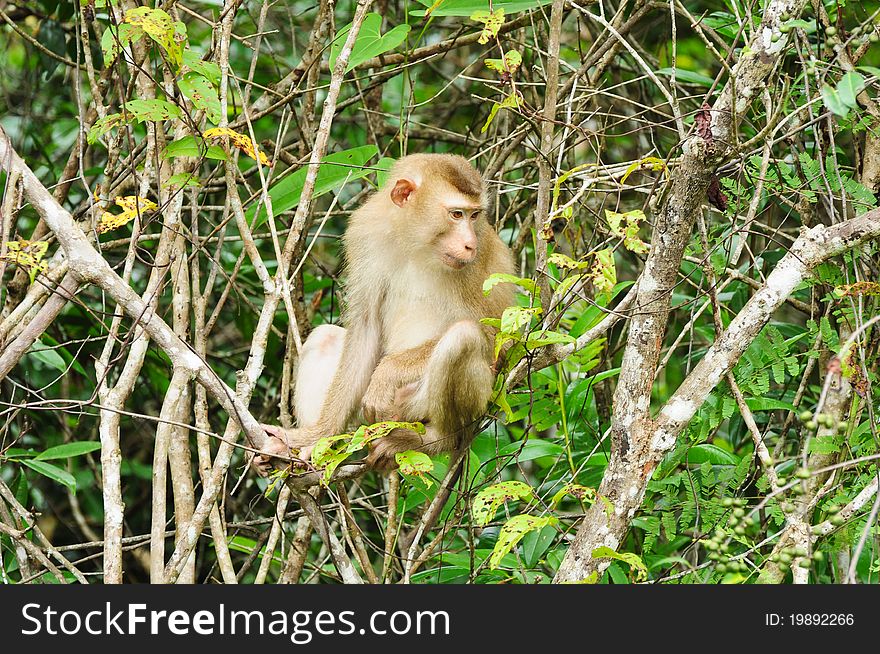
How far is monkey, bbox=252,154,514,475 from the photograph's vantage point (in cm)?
443

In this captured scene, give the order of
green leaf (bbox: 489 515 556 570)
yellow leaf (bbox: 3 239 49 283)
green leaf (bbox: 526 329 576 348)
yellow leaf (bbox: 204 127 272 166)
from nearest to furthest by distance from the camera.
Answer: green leaf (bbox: 489 515 556 570) → yellow leaf (bbox: 3 239 49 283) → green leaf (bbox: 526 329 576 348) → yellow leaf (bbox: 204 127 272 166)

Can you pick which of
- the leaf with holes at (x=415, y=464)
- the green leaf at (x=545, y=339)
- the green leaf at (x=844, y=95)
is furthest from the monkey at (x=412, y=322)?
the green leaf at (x=844, y=95)

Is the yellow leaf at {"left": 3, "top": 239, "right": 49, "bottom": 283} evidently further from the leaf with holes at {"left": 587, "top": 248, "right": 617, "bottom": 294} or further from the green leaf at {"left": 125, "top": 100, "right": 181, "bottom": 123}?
the leaf with holes at {"left": 587, "top": 248, "right": 617, "bottom": 294}

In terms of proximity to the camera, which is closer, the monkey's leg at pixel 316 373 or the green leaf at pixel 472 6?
the green leaf at pixel 472 6

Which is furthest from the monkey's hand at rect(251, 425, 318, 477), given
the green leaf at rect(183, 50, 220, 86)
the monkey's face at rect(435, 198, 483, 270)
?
the green leaf at rect(183, 50, 220, 86)

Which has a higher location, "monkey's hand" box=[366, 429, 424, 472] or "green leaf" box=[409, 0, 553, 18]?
"green leaf" box=[409, 0, 553, 18]

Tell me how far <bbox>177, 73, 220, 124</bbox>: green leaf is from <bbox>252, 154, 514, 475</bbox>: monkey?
41.1 inches

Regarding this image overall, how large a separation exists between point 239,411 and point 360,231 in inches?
63.7

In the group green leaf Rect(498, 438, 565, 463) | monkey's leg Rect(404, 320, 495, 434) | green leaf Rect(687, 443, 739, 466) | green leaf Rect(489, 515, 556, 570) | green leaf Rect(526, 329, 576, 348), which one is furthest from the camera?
green leaf Rect(498, 438, 565, 463)

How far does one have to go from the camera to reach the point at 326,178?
186 inches

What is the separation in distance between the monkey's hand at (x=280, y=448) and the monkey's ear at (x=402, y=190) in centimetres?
117

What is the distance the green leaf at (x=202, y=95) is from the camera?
397 centimetres

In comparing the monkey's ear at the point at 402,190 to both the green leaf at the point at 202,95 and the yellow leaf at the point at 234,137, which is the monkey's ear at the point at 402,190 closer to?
the yellow leaf at the point at 234,137

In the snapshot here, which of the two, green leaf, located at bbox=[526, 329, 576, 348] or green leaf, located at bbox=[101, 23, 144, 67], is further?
green leaf, located at bbox=[101, 23, 144, 67]
